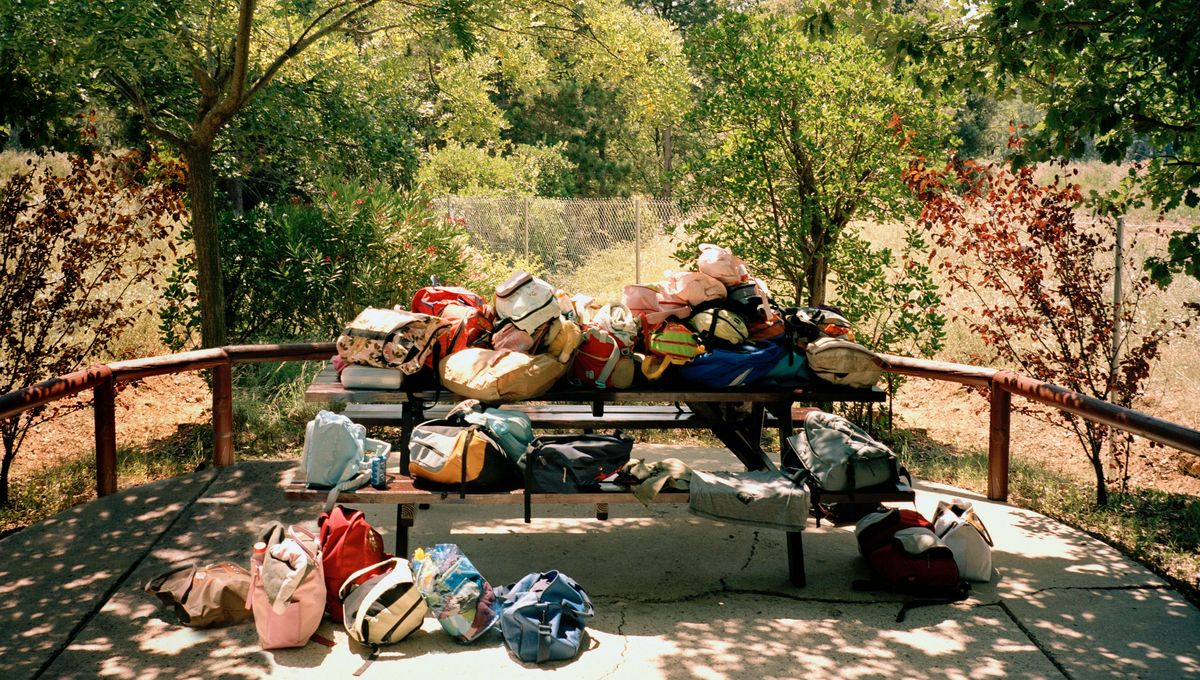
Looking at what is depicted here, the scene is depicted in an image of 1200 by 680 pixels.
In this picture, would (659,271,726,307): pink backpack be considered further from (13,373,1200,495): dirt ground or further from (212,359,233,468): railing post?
(13,373,1200,495): dirt ground

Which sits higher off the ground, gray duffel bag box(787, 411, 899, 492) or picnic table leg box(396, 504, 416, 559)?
gray duffel bag box(787, 411, 899, 492)

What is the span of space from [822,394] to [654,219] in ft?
42.4

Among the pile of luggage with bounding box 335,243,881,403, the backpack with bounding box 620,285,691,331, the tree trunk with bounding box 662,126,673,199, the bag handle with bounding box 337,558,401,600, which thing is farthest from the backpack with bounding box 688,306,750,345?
the tree trunk with bounding box 662,126,673,199

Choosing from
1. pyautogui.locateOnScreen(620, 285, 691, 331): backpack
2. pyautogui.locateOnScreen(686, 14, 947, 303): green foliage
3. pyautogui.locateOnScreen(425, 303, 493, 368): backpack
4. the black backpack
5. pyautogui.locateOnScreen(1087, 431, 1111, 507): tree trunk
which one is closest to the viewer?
the black backpack

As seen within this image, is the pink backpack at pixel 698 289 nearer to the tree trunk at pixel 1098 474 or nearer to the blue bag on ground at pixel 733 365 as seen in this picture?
the blue bag on ground at pixel 733 365

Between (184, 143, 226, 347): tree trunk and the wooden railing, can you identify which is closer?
the wooden railing

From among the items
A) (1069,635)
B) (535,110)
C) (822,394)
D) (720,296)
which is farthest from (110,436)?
(535,110)

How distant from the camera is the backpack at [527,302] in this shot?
5168 millimetres

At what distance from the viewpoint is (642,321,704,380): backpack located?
5.33 metres

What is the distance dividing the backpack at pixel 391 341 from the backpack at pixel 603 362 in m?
0.79

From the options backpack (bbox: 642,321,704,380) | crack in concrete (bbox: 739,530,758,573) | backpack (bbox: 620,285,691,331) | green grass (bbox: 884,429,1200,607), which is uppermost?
backpack (bbox: 620,285,691,331)

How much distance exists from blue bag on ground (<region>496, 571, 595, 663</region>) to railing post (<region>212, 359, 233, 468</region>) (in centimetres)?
318

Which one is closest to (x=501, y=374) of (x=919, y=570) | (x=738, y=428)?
(x=738, y=428)

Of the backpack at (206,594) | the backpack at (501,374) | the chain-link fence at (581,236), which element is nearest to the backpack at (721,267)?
the backpack at (501,374)
